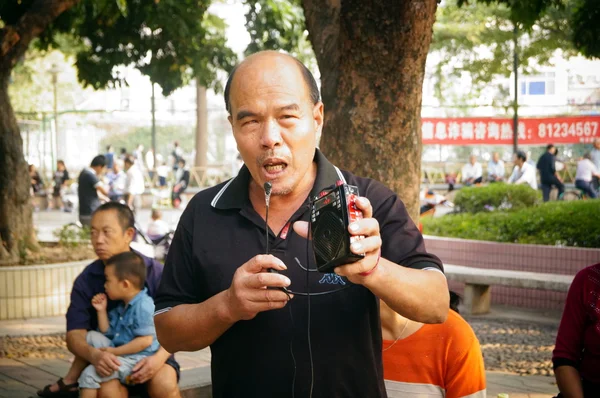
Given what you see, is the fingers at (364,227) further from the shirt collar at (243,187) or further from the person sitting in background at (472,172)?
the person sitting in background at (472,172)

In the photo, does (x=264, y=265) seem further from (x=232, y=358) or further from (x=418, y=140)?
(x=418, y=140)

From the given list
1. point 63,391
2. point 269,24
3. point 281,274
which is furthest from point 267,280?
point 269,24

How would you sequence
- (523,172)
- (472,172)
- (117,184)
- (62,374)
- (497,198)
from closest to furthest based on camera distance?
(62,374), (497,198), (523,172), (117,184), (472,172)

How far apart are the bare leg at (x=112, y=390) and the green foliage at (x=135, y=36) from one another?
23.8 ft

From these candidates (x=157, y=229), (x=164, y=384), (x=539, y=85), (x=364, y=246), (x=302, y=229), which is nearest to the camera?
(x=364, y=246)

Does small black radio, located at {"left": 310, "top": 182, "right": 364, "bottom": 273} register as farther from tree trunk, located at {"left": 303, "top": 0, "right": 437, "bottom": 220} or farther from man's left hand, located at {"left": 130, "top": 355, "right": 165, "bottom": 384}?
man's left hand, located at {"left": 130, "top": 355, "right": 165, "bottom": 384}

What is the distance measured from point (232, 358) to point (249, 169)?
1.90 ft

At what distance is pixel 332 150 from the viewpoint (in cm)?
482

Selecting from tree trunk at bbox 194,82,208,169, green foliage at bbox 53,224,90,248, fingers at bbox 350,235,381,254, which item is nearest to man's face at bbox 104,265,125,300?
fingers at bbox 350,235,381,254

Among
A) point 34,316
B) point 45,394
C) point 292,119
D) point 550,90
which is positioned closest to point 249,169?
point 292,119

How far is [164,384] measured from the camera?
180 inches

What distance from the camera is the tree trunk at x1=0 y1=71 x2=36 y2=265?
10484 millimetres

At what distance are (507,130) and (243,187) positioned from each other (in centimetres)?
2477

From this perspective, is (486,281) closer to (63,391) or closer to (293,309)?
(63,391)
